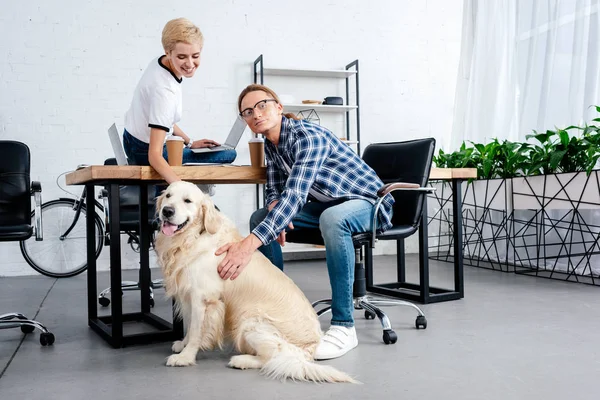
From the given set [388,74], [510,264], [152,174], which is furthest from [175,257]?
[388,74]

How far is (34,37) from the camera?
4.79 metres

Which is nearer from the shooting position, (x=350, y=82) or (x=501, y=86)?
(x=501, y=86)

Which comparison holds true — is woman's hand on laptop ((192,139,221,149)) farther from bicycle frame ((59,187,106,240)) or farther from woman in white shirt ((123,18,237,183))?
bicycle frame ((59,187,106,240))

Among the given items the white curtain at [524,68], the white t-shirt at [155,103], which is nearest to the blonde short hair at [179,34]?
the white t-shirt at [155,103]

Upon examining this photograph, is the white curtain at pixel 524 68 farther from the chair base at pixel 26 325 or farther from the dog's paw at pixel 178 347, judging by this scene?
the chair base at pixel 26 325

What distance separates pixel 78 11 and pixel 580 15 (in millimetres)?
4161

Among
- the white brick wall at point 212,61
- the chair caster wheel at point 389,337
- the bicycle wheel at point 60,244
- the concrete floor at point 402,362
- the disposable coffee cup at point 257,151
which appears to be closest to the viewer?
the concrete floor at point 402,362

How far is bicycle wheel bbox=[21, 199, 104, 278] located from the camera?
4590mm

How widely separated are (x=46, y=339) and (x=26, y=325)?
0.29 metres

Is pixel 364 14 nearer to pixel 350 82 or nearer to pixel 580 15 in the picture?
pixel 350 82

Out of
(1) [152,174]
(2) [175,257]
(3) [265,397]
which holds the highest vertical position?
(1) [152,174]

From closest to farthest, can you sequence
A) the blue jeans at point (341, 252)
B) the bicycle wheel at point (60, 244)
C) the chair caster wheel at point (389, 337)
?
the blue jeans at point (341, 252)
the chair caster wheel at point (389, 337)
the bicycle wheel at point (60, 244)

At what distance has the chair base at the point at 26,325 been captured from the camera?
2377 mm

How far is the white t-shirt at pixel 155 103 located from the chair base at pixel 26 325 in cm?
94
